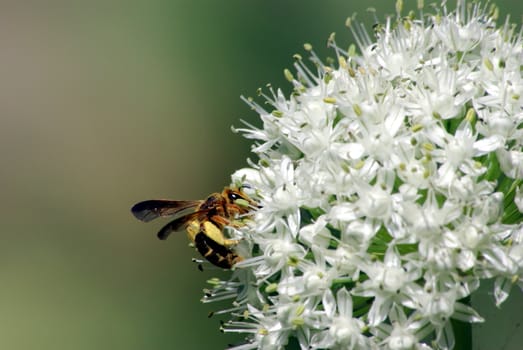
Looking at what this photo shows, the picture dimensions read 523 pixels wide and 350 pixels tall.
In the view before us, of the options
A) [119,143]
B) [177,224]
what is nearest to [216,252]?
[177,224]

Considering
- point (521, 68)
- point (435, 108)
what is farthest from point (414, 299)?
point (521, 68)

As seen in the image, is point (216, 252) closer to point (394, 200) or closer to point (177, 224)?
point (177, 224)

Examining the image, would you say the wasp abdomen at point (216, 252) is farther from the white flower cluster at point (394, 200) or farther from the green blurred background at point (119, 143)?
the green blurred background at point (119, 143)

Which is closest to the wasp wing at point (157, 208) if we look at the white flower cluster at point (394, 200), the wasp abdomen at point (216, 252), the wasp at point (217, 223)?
Result: the wasp at point (217, 223)

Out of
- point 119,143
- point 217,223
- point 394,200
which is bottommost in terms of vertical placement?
point 394,200

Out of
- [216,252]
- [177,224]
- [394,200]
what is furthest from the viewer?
[177,224]

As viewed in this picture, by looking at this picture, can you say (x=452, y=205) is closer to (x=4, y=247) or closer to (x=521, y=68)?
(x=521, y=68)

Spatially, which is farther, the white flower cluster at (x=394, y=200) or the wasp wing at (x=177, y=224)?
the wasp wing at (x=177, y=224)
